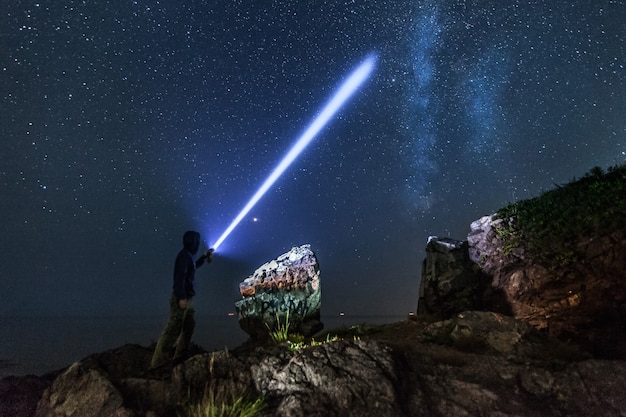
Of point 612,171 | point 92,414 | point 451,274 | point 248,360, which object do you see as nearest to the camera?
point 92,414

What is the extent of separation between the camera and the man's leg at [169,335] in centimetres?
1006

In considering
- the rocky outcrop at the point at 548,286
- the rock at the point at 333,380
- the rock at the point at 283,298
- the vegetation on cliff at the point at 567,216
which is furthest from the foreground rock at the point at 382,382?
the rock at the point at 283,298

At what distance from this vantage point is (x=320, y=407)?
680 centimetres

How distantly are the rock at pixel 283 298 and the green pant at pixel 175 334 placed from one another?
375 cm

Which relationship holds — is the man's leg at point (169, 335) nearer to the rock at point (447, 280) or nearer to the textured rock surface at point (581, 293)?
the rock at point (447, 280)

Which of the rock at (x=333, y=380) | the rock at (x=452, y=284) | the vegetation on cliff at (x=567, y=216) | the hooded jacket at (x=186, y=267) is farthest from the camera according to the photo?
the rock at (x=452, y=284)

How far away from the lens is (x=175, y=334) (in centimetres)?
1023

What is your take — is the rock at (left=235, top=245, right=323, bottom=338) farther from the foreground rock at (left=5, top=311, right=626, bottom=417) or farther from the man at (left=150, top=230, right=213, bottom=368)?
the foreground rock at (left=5, top=311, right=626, bottom=417)

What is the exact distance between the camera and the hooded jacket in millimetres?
10211

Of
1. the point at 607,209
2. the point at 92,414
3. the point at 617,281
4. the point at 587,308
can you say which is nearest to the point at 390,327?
the point at 587,308

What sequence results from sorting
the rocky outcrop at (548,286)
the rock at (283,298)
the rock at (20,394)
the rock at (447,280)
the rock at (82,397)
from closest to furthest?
the rock at (82,397), the rock at (20,394), the rocky outcrop at (548,286), the rock at (447,280), the rock at (283,298)

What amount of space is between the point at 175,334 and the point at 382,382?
18.0 feet

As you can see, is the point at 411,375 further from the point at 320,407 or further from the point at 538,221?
the point at 538,221

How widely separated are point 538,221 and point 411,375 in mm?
7469
